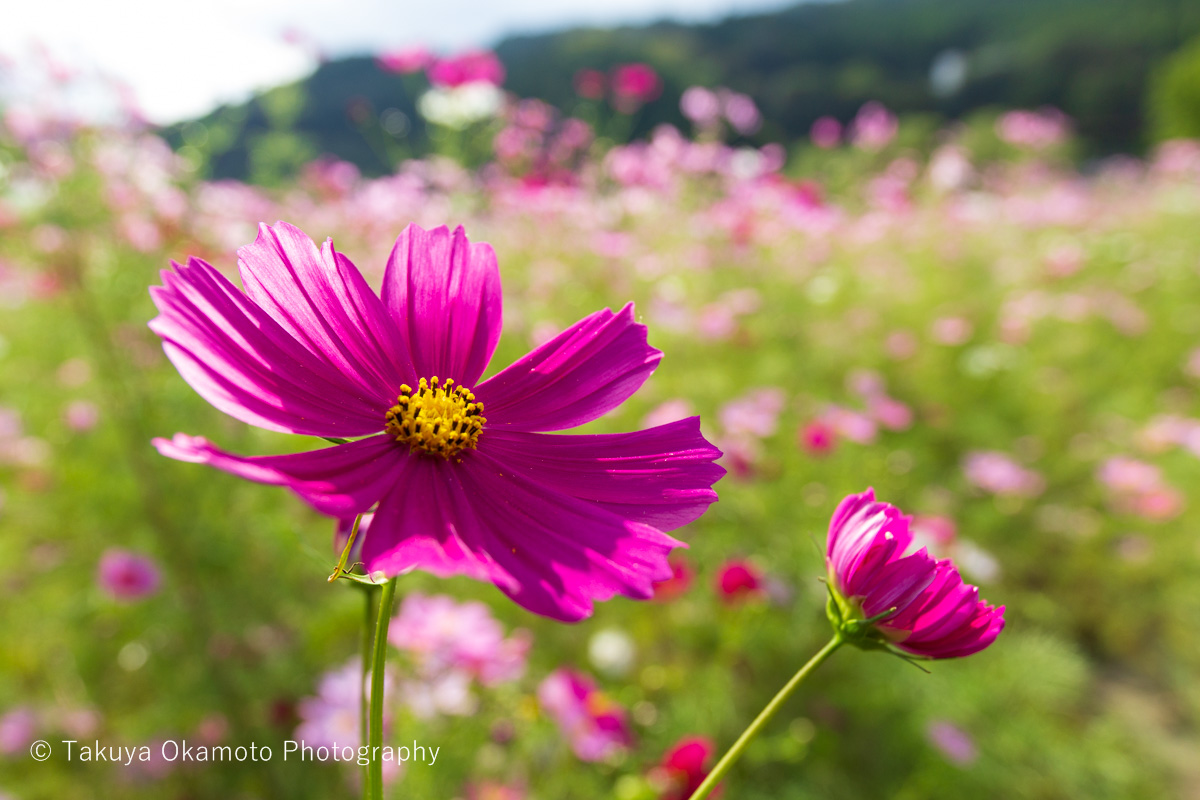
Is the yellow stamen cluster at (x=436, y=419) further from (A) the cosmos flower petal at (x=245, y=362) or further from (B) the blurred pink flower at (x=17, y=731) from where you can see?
(B) the blurred pink flower at (x=17, y=731)

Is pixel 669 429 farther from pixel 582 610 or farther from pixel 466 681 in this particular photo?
pixel 466 681

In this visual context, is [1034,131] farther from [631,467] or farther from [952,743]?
[631,467]

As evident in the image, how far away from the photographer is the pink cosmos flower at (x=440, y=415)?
25 centimetres

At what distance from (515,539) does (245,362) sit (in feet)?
0.45

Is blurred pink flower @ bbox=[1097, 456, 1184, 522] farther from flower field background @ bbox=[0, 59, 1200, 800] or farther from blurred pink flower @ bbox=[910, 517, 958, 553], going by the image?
blurred pink flower @ bbox=[910, 517, 958, 553]

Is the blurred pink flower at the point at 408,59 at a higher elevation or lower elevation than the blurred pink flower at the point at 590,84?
lower

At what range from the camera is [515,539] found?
0.96 ft

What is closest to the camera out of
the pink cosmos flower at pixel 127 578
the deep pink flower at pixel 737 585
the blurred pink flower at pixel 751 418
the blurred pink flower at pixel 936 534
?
the deep pink flower at pixel 737 585

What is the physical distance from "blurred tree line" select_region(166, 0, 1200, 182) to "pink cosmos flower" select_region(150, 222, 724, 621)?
568 centimetres

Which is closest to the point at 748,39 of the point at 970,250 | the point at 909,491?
the point at 970,250

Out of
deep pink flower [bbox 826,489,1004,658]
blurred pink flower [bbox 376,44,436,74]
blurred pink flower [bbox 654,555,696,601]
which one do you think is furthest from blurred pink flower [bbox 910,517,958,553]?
blurred pink flower [bbox 376,44,436,74]

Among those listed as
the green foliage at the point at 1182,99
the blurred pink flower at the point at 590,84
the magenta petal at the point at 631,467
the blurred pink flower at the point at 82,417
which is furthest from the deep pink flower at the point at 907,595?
the green foliage at the point at 1182,99

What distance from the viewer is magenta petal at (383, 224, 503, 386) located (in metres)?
0.35

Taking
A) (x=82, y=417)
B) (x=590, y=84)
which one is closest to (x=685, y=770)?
(x=82, y=417)
